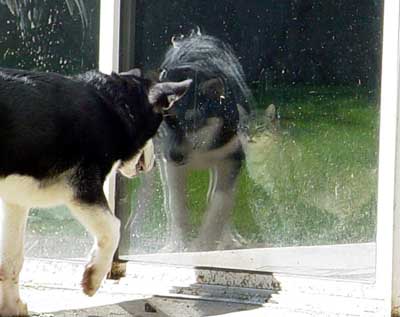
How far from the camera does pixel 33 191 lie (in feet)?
16.4

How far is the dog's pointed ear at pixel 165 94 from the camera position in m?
5.43

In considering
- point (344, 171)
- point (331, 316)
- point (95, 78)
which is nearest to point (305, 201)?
point (344, 171)

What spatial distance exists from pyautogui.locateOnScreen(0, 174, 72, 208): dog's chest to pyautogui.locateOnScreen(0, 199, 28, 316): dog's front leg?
24 cm

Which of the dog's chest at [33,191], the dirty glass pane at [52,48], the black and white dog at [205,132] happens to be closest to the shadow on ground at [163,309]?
the black and white dog at [205,132]

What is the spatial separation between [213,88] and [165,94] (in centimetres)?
33

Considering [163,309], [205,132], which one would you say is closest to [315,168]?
[205,132]

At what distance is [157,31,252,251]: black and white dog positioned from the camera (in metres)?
5.62

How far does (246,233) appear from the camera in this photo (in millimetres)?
5605

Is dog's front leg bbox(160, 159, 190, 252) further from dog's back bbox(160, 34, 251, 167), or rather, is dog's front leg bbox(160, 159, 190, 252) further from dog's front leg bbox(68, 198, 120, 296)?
dog's front leg bbox(68, 198, 120, 296)

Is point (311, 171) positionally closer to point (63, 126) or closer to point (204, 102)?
point (204, 102)

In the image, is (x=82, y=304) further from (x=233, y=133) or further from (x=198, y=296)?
(x=233, y=133)

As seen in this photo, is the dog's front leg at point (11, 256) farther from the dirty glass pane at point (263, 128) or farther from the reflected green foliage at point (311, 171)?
the reflected green foliage at point (311, 171)

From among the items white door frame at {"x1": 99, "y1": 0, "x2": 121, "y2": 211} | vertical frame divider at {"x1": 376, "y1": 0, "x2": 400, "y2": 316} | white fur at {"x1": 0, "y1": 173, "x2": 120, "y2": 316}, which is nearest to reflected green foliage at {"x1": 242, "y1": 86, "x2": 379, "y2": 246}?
vertical frame divider at {"x1": 376, "y1": 0, "x2": 400, "y2": 316}

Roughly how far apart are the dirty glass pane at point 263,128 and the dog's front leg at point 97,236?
0.78 metres
